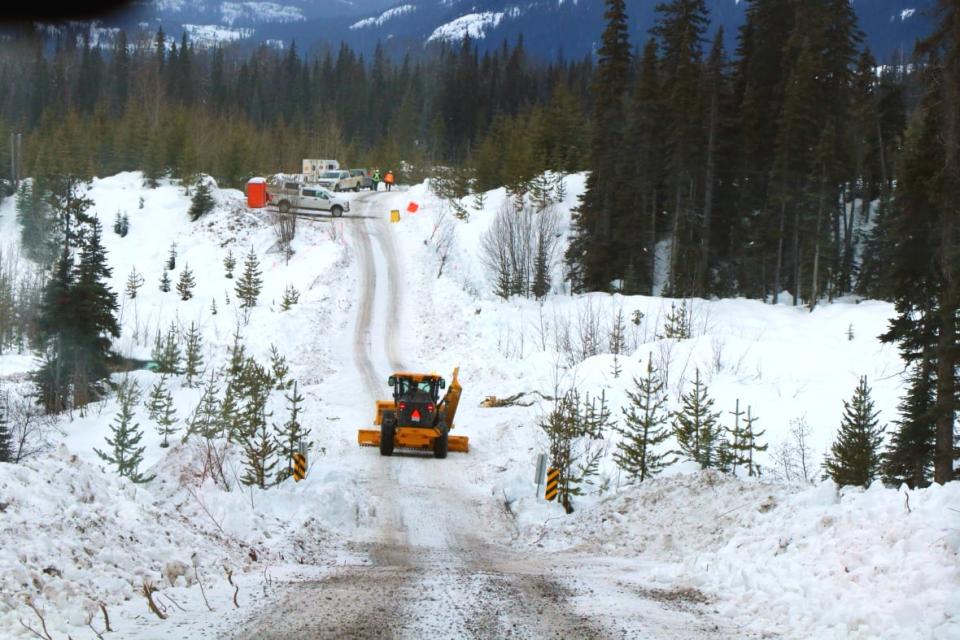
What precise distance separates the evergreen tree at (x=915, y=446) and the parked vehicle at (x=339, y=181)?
59861mm

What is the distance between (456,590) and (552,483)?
8294mm

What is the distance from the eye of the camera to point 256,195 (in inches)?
2267

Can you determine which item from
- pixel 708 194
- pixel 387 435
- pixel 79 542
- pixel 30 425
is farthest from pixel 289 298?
pixel 79 542

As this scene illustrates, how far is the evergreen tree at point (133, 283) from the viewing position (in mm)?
48344

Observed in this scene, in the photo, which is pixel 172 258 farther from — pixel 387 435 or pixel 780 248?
pixel 780 248

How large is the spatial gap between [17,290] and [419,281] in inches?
1110

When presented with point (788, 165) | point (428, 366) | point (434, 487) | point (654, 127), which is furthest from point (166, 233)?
point (434, 487)

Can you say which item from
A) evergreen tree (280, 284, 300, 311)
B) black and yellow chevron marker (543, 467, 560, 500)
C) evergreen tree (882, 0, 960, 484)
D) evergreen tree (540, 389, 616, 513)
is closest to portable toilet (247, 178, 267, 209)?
evergreen tree (280, 284, 300, 311)

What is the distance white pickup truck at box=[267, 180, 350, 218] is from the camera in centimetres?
5900

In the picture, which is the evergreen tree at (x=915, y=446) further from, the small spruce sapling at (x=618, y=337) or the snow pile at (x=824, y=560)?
the small spruce sapling at (x=618, y=337)

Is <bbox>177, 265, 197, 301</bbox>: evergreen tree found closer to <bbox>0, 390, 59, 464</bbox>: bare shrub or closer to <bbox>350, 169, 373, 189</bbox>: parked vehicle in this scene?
<bbox>0, 390, 59, 464</bbox>: bare shrub

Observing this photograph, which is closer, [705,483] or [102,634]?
[102,634]

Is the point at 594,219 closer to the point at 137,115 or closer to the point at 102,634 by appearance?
the point at 102,634

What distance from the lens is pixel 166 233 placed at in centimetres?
5775
